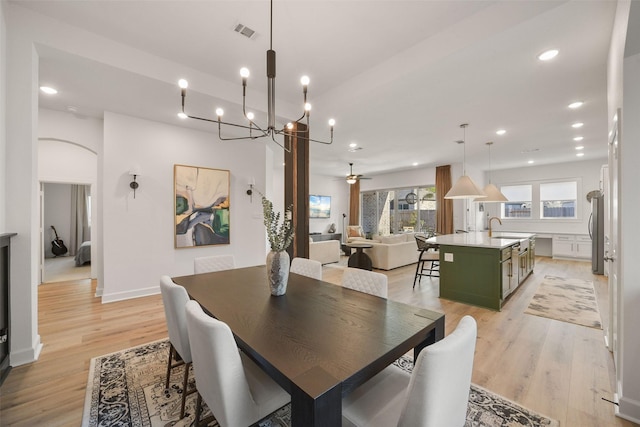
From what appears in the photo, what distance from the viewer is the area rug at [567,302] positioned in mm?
3312

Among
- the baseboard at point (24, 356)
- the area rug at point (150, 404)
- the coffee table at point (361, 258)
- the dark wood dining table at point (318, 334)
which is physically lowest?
the area rug at point (150, 404)

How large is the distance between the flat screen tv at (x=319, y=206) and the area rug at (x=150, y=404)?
7472 mm

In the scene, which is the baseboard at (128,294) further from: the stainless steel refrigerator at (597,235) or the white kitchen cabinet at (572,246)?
the white kitchen cabinet at (572,246)

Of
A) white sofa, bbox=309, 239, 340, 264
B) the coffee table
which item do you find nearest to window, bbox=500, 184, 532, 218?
the coffee table

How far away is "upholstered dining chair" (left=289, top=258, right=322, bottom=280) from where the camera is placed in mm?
2609

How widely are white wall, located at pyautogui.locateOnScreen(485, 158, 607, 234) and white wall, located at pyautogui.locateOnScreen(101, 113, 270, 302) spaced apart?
827 centimetres

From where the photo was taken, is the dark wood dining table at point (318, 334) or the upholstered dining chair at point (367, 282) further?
the upholstered dining chair at point (367, 282)

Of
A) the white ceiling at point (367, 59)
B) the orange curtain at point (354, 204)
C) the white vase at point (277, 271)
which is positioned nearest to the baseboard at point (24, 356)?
the white vase at point (277, 271)

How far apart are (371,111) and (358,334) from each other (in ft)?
10.4

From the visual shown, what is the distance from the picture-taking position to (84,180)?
511 cm

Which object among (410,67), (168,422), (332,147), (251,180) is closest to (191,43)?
(410,67)

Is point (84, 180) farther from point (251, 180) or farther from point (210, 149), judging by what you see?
point (251, 180)

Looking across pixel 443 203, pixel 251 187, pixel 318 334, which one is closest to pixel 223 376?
pixel 318 334

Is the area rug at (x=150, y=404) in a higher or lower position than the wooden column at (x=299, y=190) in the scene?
lower
